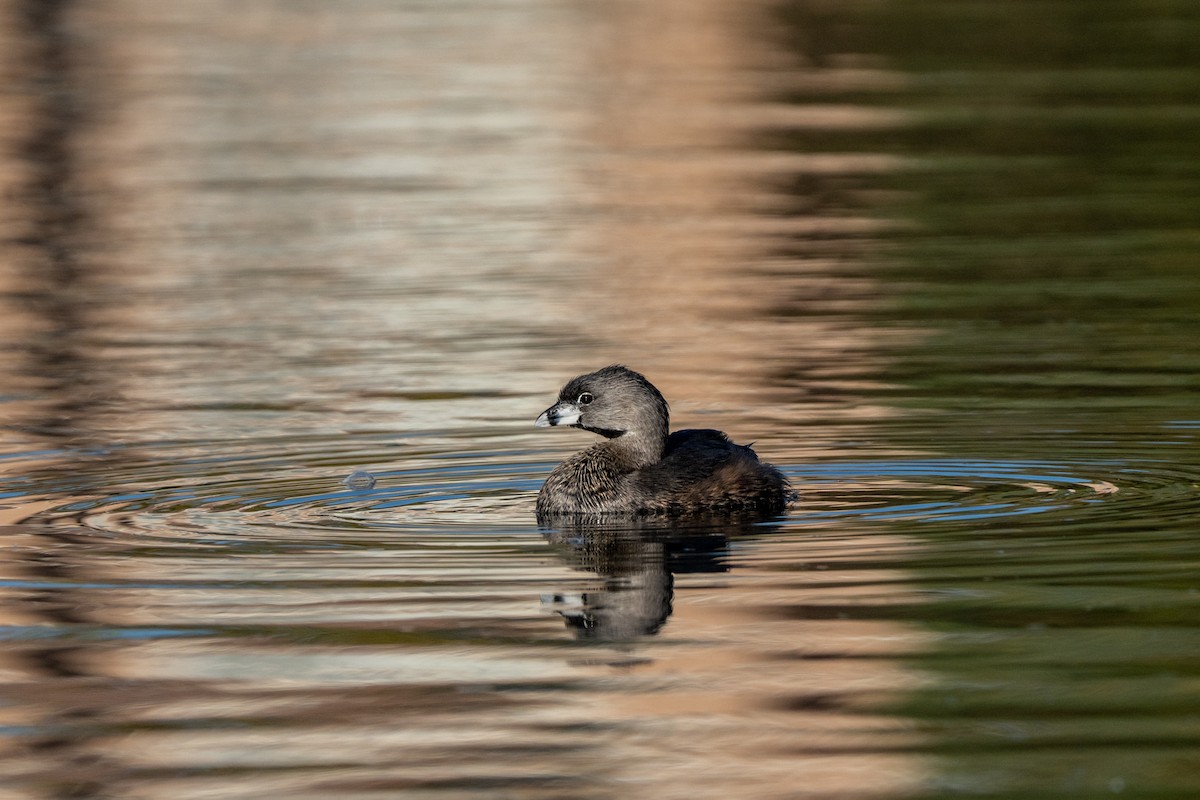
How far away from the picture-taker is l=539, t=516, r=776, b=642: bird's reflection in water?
893cm

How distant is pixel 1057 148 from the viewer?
89.6 feet

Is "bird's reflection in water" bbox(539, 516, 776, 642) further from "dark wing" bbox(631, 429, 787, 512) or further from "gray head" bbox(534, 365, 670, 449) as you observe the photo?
"gray head" bbox(534, 365, 670, 449)

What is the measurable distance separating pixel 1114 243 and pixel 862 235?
2263 millimetres

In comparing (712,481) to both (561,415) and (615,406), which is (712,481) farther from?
(561,415)

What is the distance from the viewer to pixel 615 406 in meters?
11.5

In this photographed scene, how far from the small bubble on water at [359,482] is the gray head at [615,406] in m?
1.01

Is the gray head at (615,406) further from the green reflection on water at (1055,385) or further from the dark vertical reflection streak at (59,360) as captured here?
the dark vertical reflection streak at (59,360)

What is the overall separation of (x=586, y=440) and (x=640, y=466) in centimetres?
289

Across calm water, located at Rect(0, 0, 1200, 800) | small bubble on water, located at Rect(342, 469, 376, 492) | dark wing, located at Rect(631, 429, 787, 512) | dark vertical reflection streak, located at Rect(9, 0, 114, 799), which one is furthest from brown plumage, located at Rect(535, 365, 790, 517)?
dark vertical reflection streak, located at Rect(9, 0, 114, 799)

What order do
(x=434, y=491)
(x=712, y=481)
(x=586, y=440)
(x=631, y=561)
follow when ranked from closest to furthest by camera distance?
(x=631, y=561) → (x=712, y=481) → (x=434, y=491) → (x=586, y=440)

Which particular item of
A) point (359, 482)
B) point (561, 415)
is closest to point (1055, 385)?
point (561, 415)

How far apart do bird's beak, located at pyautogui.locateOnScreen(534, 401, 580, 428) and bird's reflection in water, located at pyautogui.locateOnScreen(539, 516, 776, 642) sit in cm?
58

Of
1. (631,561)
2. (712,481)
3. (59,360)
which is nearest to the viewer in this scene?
(631,561)

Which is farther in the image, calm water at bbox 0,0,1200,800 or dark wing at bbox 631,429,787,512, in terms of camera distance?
dark wing at bbox 631,429,787,512
